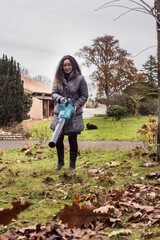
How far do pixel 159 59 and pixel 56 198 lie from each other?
2901mm

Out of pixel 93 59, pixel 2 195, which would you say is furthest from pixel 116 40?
pixel 2 195

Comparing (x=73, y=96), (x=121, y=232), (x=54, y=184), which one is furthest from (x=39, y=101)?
(x=121, y=232)

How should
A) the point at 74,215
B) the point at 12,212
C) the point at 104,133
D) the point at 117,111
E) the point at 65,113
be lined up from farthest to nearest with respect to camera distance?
the point at 117,111, the point at 104,133, the point at 65,113, the point at 74,215, the point at 12,212

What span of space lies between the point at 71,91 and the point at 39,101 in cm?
2467

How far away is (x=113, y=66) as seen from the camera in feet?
112

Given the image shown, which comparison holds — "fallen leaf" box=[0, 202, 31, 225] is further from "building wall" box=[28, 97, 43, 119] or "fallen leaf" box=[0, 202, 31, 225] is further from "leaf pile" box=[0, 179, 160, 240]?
"building wall" box=[28, 97, 43, 119]

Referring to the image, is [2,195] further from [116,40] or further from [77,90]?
[116,40]

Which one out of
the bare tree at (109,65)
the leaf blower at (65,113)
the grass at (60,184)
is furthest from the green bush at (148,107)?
the leaf blower at (65,113)

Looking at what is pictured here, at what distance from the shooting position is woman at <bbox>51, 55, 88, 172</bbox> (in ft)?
13.7

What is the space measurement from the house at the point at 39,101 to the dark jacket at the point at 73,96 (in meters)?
24.3

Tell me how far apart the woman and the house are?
2431 centimetres

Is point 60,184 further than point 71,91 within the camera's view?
No

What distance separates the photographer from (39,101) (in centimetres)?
2848

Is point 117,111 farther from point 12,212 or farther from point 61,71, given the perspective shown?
point 12,212
